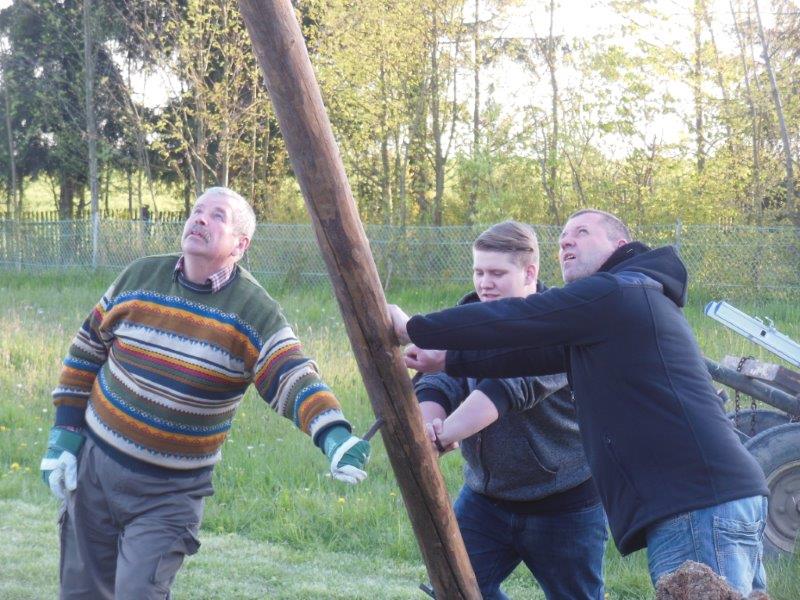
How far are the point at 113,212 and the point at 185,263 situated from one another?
28522 millimetres

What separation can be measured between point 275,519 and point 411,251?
1243 centimetres

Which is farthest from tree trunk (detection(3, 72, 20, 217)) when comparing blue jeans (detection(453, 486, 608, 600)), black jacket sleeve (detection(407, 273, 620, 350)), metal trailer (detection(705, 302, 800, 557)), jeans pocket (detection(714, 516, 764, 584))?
jeans pocket (detection(714, 516, 764, 584))

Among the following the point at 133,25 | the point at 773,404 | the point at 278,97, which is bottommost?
the point at 773,404

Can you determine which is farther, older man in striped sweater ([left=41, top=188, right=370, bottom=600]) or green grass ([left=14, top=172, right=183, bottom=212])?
green grass ([left=14, top=172, right=183, bottom=212])

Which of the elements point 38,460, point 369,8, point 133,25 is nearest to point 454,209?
point 369,8

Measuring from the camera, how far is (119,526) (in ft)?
13.1

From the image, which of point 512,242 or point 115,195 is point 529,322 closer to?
point 512,242

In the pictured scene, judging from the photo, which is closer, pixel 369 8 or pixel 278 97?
pixel 278 97

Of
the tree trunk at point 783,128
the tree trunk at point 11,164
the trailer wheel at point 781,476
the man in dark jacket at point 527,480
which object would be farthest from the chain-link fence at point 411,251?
the man in dark jacket at point 527,480

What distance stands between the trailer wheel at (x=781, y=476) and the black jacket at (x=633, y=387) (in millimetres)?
3355

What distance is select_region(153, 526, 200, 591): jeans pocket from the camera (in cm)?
386

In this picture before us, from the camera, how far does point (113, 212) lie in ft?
103

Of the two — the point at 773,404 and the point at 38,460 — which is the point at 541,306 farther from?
the point at 38,460

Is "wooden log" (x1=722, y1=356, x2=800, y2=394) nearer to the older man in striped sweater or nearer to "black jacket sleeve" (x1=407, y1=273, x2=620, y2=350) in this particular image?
the older man in striped sweater
